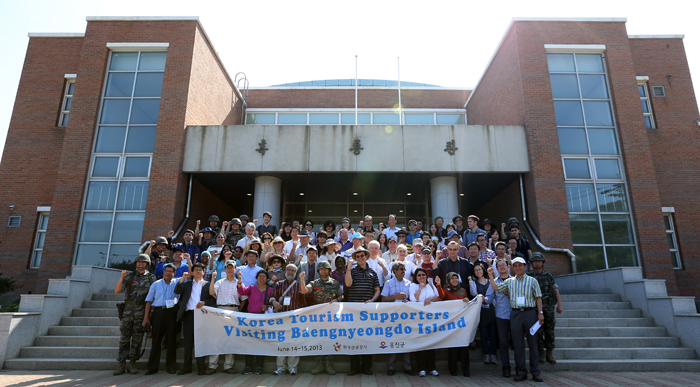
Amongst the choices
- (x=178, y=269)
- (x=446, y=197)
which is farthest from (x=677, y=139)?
(x=178, y=269)

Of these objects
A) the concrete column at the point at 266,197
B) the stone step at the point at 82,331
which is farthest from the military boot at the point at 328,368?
the concrete column at the point at 266,197

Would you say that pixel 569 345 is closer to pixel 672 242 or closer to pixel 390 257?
pixel 390 257

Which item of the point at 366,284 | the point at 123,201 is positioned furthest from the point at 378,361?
the point at 123,201

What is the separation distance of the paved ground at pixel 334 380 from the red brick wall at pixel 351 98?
17287 millimetres

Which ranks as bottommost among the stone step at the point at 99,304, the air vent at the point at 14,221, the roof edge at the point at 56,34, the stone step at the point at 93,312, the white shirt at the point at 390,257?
the stone step at the point at 93,312

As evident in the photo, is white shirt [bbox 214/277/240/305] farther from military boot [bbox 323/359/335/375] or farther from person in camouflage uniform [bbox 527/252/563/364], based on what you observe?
person in camouflage uniform [bbox 527/252/563/364]

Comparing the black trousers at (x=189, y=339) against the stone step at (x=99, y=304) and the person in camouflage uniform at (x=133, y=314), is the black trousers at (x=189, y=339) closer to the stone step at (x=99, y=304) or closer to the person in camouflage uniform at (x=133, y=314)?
the person in camouflage uniform at (x=133, y=314)

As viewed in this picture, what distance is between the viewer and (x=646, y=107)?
53.1ft

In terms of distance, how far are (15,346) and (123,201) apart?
267 inches

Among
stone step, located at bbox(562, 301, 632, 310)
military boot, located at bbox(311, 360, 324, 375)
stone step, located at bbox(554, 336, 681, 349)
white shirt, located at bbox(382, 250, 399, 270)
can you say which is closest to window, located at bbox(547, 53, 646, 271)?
stone step, located at bbox(562, 301, 632, 310)

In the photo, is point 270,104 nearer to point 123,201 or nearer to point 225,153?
point 225,153

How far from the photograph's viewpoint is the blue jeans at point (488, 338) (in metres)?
7.15

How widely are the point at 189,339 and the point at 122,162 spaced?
31.0 ft

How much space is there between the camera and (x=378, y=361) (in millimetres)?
7238
